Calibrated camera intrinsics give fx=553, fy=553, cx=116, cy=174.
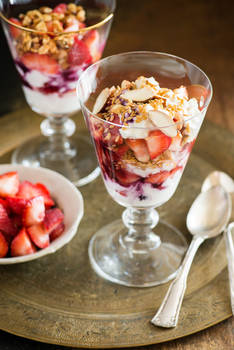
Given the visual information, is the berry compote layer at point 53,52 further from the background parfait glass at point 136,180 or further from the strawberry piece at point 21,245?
Result: the strawberry piece at point 21,245

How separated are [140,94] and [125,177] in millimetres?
170

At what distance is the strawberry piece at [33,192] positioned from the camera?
1335 mm

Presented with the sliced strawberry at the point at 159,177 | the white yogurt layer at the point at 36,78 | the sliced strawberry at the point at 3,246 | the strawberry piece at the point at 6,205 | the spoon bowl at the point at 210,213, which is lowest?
the spoon bowl at the point at 210,213

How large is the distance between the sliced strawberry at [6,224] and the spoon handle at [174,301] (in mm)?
380

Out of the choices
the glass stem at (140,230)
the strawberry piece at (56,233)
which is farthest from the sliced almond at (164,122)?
the strawberry piece at (56,233)

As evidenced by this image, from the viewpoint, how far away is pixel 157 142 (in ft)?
3.39

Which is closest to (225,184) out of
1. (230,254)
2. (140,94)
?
(230,254)

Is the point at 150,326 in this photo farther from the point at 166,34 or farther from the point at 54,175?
the point at 166,34

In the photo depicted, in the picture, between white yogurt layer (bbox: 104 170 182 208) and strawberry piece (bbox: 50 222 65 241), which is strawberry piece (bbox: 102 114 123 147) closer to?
white yogurt layer (bbox: 104 170 182 208)

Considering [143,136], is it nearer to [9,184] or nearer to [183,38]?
[9,184]

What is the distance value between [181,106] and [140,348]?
486mm

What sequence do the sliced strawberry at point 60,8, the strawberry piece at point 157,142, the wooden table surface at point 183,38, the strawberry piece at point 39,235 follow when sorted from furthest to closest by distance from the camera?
the wooden table surface at point 183,38 < the sliced strawberry at point 60,8 < the strawberry piece at point 39,235 < the strawberry piece at point 157,142

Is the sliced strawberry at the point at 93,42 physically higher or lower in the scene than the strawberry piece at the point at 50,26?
lower

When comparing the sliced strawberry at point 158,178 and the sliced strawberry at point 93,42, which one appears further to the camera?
the sliced strawberry at point 93,42
